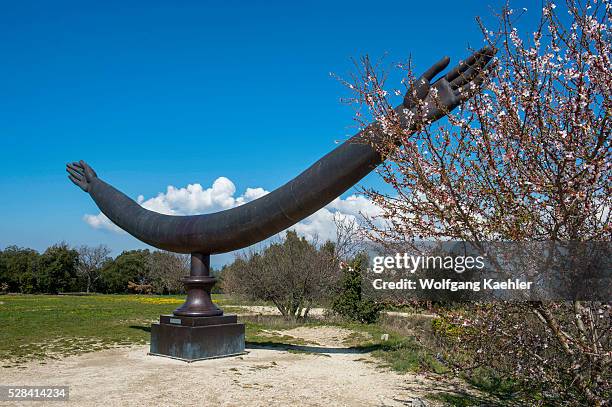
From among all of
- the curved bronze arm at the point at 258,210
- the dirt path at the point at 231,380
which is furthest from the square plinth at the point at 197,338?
the curved bronze arm at the point at 258,210

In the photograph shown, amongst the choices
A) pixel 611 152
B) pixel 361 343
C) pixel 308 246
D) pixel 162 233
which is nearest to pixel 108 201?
pixel 162 233

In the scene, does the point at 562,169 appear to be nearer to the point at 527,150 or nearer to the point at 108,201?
the point at 527,150

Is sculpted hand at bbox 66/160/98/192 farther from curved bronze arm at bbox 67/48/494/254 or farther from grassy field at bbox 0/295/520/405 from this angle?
grassy field at bbox 0/295/520/405

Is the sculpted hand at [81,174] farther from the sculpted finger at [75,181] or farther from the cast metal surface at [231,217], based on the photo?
the cast metal surface at [231,217]

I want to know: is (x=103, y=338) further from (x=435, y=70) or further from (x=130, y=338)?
(x=435, y=70)

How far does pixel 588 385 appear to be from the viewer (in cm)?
362

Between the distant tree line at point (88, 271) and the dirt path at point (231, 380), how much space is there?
35.9 m

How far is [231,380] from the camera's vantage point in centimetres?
739

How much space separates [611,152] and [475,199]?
83 cm

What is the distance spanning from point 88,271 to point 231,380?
152ft

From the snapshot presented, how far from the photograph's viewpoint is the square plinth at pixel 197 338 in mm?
8898

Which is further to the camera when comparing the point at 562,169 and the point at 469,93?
the point at 469,93

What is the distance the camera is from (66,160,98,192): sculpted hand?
12039mm

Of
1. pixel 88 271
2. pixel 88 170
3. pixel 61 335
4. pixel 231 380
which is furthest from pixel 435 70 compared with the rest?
pixel 88 271
